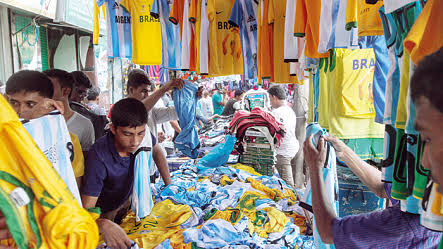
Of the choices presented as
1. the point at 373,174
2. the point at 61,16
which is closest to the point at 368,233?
the point at 373,174

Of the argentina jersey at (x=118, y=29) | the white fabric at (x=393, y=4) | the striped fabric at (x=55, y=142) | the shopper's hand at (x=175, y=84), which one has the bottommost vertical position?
the striped fabric at (x=55, y=142)

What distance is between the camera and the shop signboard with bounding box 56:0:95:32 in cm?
578

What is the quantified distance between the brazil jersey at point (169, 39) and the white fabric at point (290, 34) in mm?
1797

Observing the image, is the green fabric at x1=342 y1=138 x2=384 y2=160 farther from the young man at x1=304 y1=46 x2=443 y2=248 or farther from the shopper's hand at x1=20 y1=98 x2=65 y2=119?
the shopper's hand at x1=20 y1=98 x2=65 y2=119

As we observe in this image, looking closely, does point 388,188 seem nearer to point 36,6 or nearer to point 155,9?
point 155,9

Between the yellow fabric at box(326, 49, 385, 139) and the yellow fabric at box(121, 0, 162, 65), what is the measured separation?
230 cm

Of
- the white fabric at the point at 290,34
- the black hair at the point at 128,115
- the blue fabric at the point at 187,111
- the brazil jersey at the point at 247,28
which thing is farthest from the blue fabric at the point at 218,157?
the black hair at the point at 128,115

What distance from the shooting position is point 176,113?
3.88m

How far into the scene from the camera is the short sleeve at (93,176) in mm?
1978

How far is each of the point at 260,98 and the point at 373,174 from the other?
5.14 m

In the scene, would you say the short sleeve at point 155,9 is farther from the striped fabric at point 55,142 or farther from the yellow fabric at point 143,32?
the striped fabric at point 55,142

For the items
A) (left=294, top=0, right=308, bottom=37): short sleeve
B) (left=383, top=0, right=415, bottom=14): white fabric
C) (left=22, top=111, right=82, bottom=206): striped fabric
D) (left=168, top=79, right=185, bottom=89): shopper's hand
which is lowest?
(left=22, top=111, right=82, bottom=206): striped fabric

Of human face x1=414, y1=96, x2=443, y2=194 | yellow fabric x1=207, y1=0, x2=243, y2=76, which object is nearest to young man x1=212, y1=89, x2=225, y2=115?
yellow fabric x1=207, y1=0, x2=243, y2=76

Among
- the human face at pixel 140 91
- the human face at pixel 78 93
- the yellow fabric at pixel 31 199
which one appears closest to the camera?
the yellow fabric at pixel 31 199
